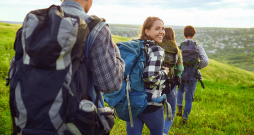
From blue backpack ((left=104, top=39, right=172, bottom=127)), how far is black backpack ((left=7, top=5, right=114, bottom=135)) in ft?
4.52

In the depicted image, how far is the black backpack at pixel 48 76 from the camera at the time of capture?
1.37 m

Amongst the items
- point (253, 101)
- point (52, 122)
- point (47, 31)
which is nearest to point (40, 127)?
point (52, 122)

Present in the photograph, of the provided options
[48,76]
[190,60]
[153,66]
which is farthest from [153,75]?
[190,60]

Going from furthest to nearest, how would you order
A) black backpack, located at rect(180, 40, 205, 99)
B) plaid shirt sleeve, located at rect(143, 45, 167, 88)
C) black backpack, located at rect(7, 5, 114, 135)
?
1. black backpack, located at rect(180, 40, 205, 99)
2. plaid shirt sleeve, located at rect(143, 45, 167, 88)
3. black backpack, located at rect(7, 5, 114, 135)

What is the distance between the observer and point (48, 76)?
1.38 m

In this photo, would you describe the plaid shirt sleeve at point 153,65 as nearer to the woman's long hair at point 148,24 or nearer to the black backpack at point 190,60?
the woman's long hair at point 148,24

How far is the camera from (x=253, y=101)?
9.16m

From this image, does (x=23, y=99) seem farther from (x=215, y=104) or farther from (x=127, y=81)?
(x=215, y=104)

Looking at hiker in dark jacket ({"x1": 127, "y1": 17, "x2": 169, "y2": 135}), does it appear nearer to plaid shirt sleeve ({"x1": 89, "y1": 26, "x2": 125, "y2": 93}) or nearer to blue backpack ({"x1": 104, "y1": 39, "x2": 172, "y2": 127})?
blue backpack ({"x1": 104, "y1": 39, "x2": 172, "y2": 127})

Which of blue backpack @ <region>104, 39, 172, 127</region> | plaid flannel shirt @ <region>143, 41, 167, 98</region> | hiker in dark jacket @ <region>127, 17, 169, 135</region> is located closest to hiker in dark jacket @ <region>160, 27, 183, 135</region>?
hiker in dark jacket @ <region>127, 17, 169, 135</region>

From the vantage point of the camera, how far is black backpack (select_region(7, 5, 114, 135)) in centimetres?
137

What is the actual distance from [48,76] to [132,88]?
1663mm

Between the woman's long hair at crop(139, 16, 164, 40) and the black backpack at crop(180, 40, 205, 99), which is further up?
the woman's long hair at crop(139, 16, 164, 40)

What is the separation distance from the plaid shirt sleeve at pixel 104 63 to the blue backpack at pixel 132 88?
1.10 m
